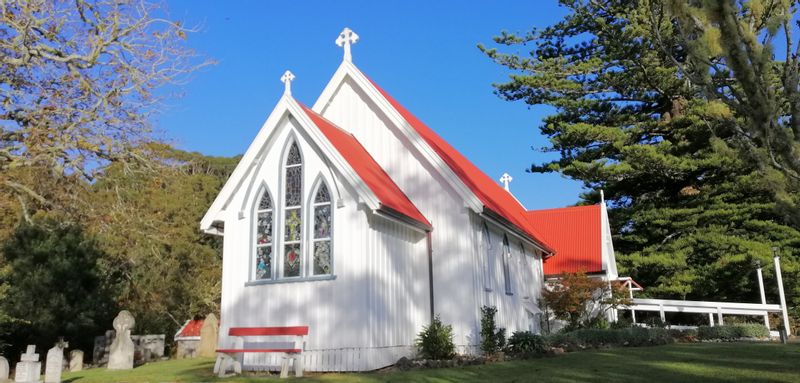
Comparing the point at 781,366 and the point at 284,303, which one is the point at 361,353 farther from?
the point at 781,366

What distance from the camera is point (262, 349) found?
523 inches

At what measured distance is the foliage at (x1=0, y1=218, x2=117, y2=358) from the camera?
20297 millimetres

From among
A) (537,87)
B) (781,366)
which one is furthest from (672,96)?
(781,366)

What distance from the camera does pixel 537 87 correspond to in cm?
3572

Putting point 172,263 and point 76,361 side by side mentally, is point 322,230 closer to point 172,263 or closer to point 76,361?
point 76,361

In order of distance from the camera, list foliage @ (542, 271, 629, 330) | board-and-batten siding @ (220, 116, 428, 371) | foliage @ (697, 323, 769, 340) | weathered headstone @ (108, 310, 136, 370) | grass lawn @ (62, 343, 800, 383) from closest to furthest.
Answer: grass lawn @ (62, 343, 800, 383), board-and-batten siding @ (220, 116, 428, 371), weathered headstone @ (108, 310, 136, 370), foliage @ (697, 323, 769, 340), foliage @ (542, 271, 629, 330)

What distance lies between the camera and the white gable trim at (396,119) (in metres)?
16.0

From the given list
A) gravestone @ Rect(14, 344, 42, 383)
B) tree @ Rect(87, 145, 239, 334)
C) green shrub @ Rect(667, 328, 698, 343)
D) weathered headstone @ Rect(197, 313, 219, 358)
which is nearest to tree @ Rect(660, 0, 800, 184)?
green shrub @ Rect(667, 328, 698, 343)

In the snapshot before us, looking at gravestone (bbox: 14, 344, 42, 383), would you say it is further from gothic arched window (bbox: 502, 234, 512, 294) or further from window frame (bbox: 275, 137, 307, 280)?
gothic arched window (bbox: 502, 234, 512, 294)

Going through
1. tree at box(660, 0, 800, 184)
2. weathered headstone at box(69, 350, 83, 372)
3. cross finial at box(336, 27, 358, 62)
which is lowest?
weathered headstone at box(69, 350, 83, 372)

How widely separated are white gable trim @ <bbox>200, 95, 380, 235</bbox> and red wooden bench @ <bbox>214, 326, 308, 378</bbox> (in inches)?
117

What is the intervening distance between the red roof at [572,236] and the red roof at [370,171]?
1110 cm

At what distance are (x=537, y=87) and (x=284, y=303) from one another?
25683 mm

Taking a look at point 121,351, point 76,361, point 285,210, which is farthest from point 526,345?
point 76,361
